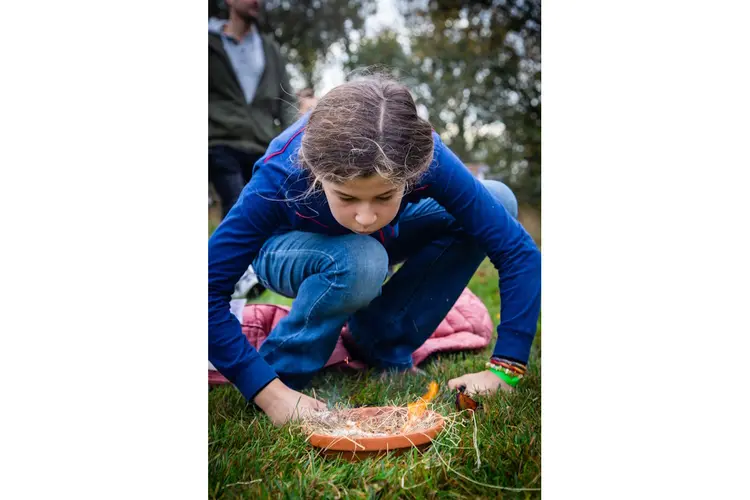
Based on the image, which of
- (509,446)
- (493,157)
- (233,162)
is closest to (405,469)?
(509,446)

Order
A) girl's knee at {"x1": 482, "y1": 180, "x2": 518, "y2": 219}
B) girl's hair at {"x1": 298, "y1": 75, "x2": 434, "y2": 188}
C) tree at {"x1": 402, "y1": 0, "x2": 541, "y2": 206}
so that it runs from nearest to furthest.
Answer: girl's hair at {"x1": 298, "y1": 75, "x2": 434, "y2": 188} → girl's knee at {"x1": 482, "y1": 180, "x2": 518, "y2": 219} → tree at {"x1": 402, "y1": 0, "x2": 541, "y2": 206}

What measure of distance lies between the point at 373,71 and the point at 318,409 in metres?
0.86

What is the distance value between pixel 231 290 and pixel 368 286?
347mm

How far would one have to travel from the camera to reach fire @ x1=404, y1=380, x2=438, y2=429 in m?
1.70

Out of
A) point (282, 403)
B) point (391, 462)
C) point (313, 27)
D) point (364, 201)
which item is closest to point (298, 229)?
point (364, 201)

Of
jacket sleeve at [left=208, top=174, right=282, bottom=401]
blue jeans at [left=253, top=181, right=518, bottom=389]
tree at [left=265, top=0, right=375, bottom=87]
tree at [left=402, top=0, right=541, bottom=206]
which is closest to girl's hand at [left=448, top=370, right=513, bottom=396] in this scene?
blue jeans at [left=253, top=181, right=518, bottom=389]

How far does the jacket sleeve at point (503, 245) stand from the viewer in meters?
1.84

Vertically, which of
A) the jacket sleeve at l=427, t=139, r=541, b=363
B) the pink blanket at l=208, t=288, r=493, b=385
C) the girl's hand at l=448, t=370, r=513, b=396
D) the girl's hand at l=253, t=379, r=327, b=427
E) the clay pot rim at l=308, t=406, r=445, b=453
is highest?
the jacket sleeve at l=427, t=139, r=541, b=363

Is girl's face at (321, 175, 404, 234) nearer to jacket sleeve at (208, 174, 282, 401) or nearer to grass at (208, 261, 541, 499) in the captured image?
A: jacket sleeve at (208, 174, 282, 401)

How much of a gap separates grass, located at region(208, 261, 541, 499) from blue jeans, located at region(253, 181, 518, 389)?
0.79ft

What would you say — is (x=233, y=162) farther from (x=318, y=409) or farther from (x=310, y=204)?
(x=318, y=409)

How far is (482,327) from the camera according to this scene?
95.3 inches

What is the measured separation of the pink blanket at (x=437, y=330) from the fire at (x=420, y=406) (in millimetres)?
327

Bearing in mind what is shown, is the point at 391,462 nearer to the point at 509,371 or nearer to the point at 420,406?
the point at 420,406
